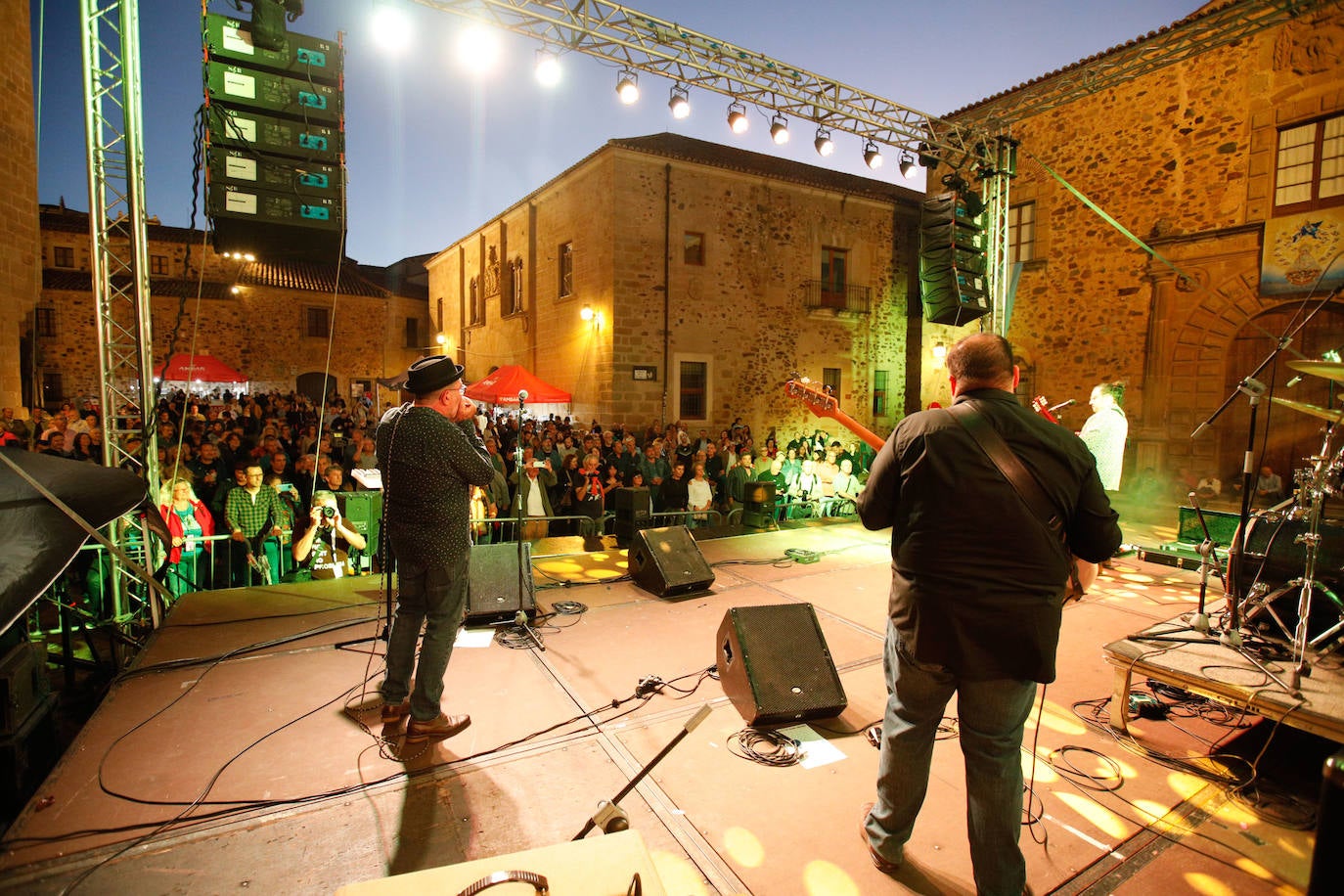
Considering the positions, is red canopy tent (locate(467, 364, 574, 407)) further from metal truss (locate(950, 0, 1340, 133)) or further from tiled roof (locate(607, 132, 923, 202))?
metal truss (locate(950, 0, 1340, 133))

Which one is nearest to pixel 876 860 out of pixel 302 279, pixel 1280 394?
pixel 1280 394

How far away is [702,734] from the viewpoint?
11.0ft

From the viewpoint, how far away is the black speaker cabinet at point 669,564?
558 centimetres

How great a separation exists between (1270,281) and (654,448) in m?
10.9

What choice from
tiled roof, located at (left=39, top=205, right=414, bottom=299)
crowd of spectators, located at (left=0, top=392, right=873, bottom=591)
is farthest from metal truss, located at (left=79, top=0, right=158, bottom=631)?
tiled roof, located at (left=39, top=205, right=414, bottom=299)

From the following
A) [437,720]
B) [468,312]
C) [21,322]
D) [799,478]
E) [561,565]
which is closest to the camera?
[437,720]

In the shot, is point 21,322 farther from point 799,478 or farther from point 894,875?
point 894,875

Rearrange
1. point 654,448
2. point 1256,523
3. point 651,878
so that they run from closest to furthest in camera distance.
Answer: point 651,878 < point 1256,523 < point 654,448

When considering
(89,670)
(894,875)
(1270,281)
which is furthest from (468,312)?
(894,875)

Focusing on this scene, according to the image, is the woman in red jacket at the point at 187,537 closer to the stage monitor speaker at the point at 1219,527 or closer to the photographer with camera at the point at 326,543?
the photographer with camera at the point at 326,543

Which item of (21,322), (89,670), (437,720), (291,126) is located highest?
(291,126)

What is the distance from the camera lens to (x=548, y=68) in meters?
7.71

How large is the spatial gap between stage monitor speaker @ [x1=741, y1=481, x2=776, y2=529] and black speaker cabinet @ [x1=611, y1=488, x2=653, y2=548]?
1700 millimetres

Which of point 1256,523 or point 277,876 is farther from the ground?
point 1256,523
